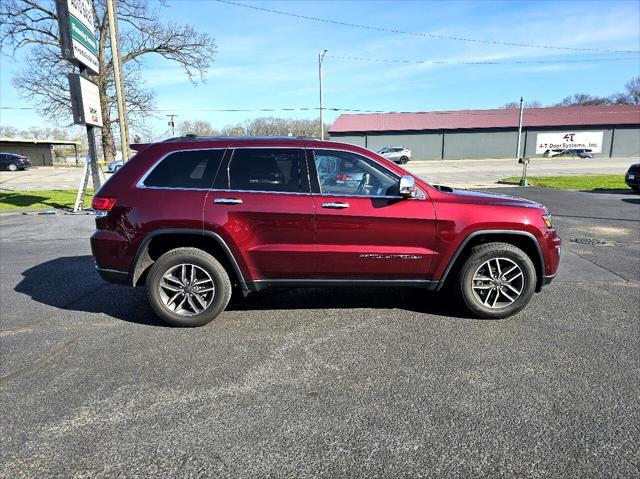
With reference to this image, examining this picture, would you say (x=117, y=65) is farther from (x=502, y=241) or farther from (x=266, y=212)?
(x=502, y=241)

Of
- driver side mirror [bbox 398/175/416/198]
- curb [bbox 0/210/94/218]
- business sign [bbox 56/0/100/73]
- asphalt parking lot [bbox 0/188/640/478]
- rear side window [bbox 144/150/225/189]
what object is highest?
business sign [bbox 56/0/100/73]

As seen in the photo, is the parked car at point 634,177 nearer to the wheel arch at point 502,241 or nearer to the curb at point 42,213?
the wheel arch at point 502,241

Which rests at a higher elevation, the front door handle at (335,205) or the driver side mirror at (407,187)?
the driver side mirror at (407,187)

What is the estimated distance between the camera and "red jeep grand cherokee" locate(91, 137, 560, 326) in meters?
4.07

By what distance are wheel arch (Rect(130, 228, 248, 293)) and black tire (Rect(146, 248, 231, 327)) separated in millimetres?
108

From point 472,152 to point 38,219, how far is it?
52665 millimetres

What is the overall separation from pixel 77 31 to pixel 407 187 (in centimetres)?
1061

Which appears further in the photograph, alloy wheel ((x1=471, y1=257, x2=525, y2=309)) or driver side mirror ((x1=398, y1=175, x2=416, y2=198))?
alloy wheel ((x1=471, y1=257, x2=525, y2=309))

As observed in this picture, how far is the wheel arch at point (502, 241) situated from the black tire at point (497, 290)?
3.1 inches

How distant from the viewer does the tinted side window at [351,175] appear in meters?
4.16

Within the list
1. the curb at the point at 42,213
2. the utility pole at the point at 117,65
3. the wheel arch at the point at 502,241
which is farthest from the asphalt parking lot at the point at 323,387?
the utility pole at the point at 117,65

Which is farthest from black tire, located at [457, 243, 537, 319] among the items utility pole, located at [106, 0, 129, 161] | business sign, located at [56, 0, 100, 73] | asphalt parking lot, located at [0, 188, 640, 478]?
utility pole, located at [106, 0, 129, 161]

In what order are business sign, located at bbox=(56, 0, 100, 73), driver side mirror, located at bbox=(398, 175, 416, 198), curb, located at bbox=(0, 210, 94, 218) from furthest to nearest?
1. curb, located at bbox=(0, 210, 94, 218)
2. business sign, located at bbox=(56, 0, 100, 73)
3. driver side mirror, located at bbox=(398, 175, 416, 198)

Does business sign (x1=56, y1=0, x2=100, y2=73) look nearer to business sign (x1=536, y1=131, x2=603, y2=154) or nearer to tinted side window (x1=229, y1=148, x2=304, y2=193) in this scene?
tinted side window (x1=229, y1=148, x2=304, y2=193)
